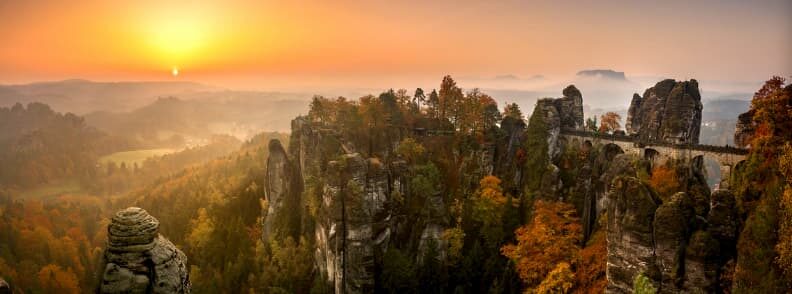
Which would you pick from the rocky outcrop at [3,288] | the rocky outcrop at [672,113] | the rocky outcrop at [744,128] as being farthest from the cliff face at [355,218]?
the rocky outcrop at [672,113]

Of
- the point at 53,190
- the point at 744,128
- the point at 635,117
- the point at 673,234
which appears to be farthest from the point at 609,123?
the point at 53,190

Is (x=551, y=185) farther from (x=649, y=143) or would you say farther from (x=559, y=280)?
(x=559, y=280)

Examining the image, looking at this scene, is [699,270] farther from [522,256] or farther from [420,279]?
[420,279]

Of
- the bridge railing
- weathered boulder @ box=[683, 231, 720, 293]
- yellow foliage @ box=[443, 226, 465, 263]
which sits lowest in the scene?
yellow foliage @ box=[443, 226, 465, 263]

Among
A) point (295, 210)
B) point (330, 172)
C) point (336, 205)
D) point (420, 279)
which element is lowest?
point (420, 279)

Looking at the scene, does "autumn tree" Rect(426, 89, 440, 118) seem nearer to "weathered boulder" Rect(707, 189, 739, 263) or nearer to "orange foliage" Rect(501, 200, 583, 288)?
"orange foliage" Rect(501, 200, 583, 288)

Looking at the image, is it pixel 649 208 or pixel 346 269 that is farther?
pixel 346 269

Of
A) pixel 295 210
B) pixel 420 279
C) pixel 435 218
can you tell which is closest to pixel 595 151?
pixel 435 218

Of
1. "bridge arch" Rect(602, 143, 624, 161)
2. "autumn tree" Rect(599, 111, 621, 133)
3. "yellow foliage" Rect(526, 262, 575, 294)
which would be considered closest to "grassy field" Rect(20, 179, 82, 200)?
"autumn tree" Rect(599, 111, 621, 133)
